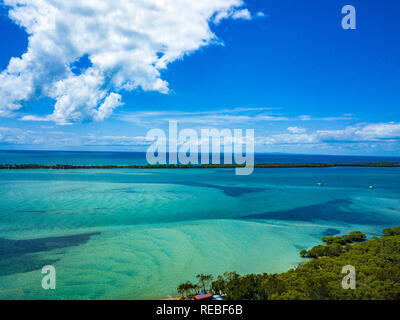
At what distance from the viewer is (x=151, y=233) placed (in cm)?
1609

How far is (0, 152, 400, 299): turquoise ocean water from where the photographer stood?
1017 cm

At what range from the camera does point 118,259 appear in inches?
476

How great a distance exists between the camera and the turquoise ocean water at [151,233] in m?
10.2

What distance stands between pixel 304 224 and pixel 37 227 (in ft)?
64.9

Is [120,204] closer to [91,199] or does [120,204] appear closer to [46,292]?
[91,199]

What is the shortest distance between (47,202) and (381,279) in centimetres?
2607

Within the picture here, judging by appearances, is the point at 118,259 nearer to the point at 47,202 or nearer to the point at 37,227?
the point at 37,227
